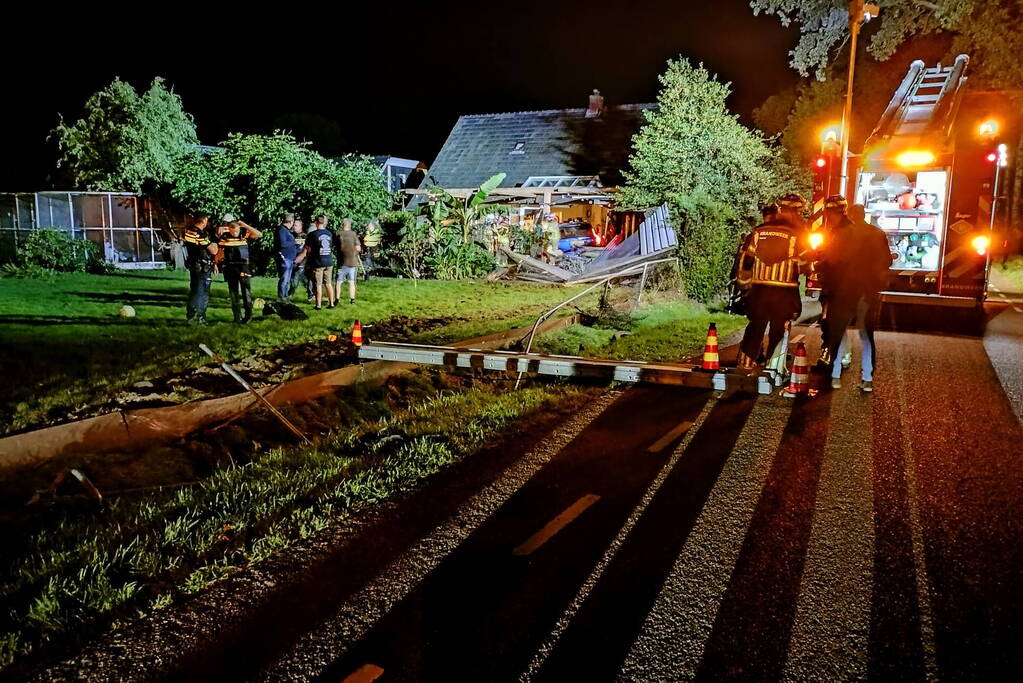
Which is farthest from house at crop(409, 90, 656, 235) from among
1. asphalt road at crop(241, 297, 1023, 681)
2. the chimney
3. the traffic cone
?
asphalt road at crop(241, 297, 1023, 681)

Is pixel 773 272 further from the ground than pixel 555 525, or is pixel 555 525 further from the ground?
pixel 773 272

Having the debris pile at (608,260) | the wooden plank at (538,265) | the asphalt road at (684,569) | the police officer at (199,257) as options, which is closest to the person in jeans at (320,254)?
the police officer at (199,257)

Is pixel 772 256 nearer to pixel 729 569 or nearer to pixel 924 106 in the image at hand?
pixel 729 569

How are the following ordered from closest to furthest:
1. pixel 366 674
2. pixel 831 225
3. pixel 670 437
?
pixel 366 674 < pixel 670 437 < pixel 831 225

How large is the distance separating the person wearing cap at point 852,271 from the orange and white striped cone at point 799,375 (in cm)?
74

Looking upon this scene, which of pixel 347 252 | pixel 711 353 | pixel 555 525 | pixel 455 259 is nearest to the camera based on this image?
pixel 555 525

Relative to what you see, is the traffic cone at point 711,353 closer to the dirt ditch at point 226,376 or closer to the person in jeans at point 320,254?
the dirt ditch at point 226,376

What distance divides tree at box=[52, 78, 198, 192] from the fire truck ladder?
21.8m

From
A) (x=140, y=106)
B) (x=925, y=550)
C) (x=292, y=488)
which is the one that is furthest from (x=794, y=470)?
(x=140, y=106)

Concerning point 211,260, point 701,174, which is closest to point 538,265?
point 701,174

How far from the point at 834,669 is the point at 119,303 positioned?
46.9 ft

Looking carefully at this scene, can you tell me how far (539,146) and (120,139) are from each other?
1627cm

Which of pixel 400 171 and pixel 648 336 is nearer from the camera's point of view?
pixel 648 336

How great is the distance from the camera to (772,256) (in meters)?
7.20
